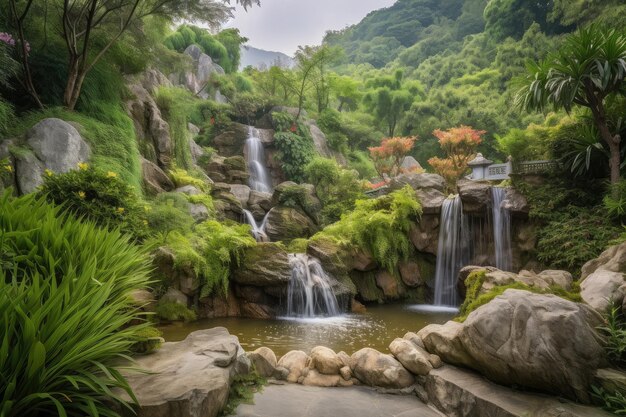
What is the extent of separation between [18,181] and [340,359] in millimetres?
6592

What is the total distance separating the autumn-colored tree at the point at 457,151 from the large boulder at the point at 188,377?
1610 cm

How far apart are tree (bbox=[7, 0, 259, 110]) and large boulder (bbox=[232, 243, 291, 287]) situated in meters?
5.98

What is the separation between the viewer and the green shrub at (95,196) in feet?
17.1

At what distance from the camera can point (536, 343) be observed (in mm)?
2639

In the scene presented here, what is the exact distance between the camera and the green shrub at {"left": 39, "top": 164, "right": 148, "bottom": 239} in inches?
205

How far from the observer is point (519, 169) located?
10406mm

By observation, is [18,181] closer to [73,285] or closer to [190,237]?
[190,237]

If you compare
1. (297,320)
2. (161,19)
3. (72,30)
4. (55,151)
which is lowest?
(297,320)

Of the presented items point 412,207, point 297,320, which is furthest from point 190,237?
point 412,207

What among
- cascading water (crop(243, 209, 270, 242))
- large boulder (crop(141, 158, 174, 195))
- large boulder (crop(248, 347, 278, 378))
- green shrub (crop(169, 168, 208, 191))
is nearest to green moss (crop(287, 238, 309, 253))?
cascading water (crop(243, 209, 270, 242))

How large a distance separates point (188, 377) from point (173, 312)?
449cm

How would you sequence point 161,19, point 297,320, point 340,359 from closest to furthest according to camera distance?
point 340,359 < point 297,320 < point 161,19

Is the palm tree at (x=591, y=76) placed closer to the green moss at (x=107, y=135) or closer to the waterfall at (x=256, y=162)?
the green moss at (x=107, y=135)

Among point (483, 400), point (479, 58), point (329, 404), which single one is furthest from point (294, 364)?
point (479, 58)
